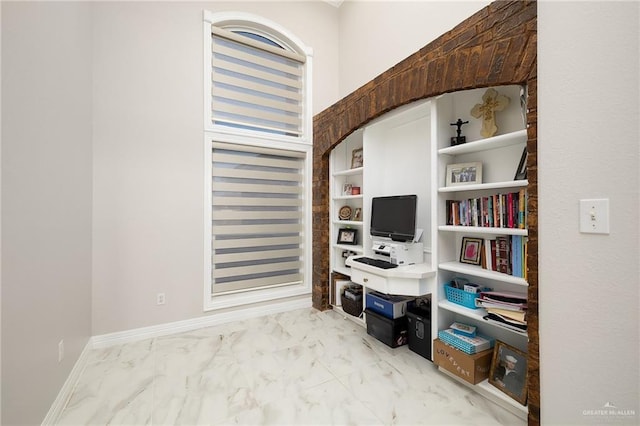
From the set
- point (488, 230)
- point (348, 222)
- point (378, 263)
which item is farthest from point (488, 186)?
point (348, 222)

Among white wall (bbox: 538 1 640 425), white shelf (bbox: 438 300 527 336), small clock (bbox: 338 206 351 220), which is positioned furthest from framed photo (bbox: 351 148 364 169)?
white wall (bbox: 538 1 640 425)

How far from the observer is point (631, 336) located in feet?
3.28

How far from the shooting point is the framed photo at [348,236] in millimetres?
3297

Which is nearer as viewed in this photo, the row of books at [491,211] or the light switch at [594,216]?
the light switch at [594,216]

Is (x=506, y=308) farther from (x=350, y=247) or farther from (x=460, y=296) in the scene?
(x=350, y=247)

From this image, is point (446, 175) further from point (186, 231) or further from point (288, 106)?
point (186, 231)

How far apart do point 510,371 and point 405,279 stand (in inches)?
32.9

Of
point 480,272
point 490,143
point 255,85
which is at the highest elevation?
point 255,85

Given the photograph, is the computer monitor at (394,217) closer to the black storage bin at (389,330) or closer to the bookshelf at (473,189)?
the bookshelf at (473,189)

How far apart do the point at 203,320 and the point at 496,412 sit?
2.65 m

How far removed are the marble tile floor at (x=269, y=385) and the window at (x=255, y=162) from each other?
767 mm

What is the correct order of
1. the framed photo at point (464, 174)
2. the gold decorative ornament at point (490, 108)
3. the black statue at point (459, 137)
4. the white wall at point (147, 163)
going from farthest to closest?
the white wall at point (147, 163) → the black statue at point (459, 137) → the framed photo at point (464, 174) → the gold decorative ornament at point (490, 108)

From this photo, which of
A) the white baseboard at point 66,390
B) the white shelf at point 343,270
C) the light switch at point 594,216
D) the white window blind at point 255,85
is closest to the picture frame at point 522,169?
the light switch at point 594,216

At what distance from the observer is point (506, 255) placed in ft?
5.98
